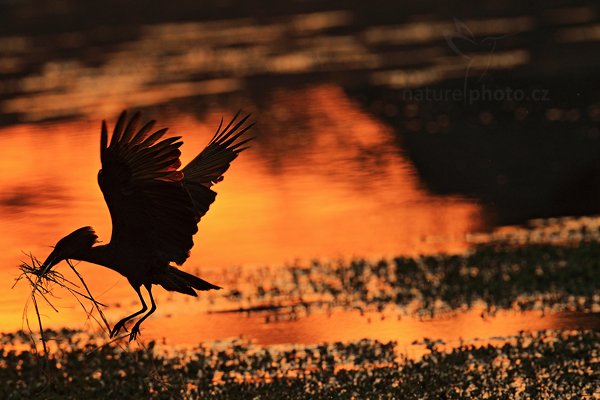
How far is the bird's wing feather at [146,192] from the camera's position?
709 centimetres

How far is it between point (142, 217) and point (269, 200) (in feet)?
→ 23.4

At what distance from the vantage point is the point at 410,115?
1903 cm

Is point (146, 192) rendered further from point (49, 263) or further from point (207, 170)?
point (207, 170)

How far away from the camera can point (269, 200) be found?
47.8 ft

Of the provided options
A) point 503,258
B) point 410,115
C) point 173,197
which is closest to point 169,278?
point 173,197

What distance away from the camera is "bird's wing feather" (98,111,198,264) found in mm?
7086

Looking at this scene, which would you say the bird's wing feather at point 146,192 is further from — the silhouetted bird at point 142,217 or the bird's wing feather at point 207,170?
the bird's wing feather at point 207,170

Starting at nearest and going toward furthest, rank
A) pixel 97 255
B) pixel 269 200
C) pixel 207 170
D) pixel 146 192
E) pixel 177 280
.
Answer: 1. pixel 146 192
2. pixel 97 255
3. pixel 177 280
4. pixel 207 170
5. pixel 269 200

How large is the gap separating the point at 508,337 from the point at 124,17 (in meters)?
21.2

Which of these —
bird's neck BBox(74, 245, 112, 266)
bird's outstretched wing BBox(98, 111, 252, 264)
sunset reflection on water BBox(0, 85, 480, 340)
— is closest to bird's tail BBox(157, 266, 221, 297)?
bird's outstretched wing BBox(98, 111, 252, 264)

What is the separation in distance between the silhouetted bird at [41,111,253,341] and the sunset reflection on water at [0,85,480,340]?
133 inches

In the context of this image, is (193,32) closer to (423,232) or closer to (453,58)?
(453,58)

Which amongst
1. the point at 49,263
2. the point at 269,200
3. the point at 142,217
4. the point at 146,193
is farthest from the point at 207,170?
the point at 269,200

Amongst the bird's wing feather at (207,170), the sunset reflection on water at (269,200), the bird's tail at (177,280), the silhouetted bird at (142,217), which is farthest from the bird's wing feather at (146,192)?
the sunset reflection on water at (269,200)
